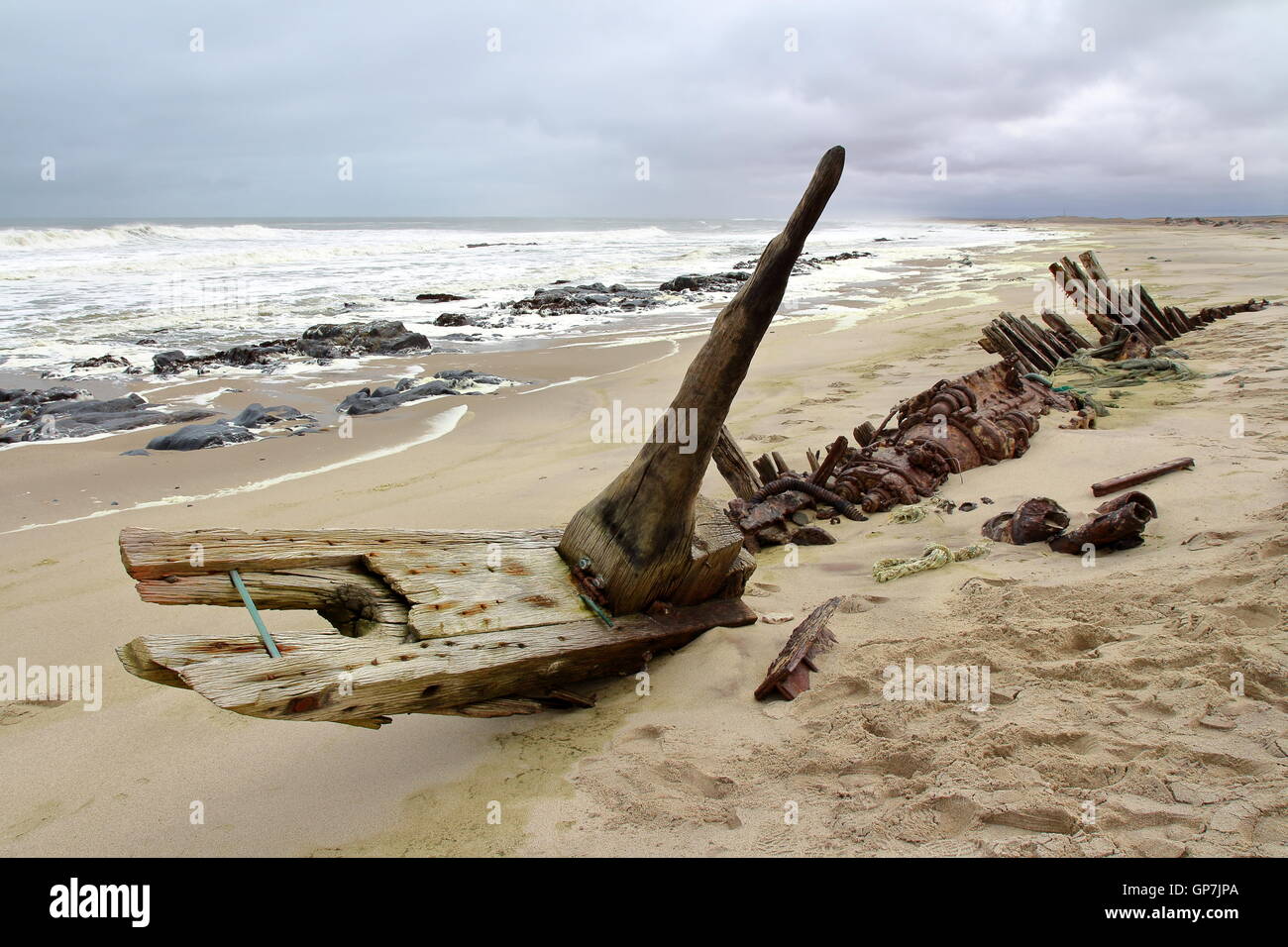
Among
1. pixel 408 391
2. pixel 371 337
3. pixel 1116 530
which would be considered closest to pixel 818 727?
pixel 1116 530

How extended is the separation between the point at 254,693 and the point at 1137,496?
418cm

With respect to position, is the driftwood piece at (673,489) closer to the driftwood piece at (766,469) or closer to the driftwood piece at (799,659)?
the driftwood piece at (799,659)

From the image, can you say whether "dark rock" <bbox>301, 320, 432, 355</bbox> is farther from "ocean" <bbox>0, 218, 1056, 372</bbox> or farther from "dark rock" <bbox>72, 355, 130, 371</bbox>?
"dark rock" <bbox>72, 355, 130, 371</bbox>

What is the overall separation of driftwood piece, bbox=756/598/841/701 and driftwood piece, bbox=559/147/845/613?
21.5 inches

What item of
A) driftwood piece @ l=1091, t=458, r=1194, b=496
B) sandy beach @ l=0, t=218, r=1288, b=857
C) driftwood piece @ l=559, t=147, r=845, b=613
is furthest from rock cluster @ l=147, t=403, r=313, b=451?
driftwood piece @ l=1091, t=458, r=1194, b=496

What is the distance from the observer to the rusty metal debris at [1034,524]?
4.51 meters

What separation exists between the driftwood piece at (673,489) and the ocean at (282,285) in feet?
39.0

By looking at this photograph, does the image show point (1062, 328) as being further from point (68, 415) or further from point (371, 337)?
point (68, 415)

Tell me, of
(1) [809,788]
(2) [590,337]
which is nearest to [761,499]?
(1) [809,788]

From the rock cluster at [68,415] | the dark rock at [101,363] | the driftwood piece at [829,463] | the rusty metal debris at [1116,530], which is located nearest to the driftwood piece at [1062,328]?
the driftwood piece at [829,463]

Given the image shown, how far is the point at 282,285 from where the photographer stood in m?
26.4

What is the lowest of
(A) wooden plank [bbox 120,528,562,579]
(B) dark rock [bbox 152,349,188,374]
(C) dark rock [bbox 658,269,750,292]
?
(A) wooden plank [bbox 120,528,562,579]

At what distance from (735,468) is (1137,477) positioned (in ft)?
8.07

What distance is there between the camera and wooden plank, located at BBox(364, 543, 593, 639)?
315 cm
